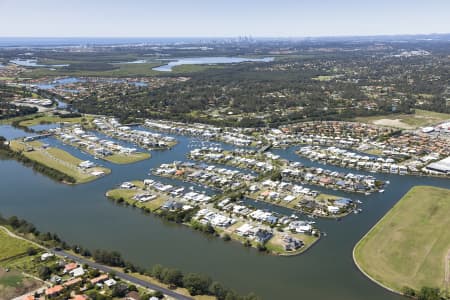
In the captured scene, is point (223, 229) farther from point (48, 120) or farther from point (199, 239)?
point (48, 120)

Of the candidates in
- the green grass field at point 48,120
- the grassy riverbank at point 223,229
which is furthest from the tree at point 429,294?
the green grass field at point 48,120

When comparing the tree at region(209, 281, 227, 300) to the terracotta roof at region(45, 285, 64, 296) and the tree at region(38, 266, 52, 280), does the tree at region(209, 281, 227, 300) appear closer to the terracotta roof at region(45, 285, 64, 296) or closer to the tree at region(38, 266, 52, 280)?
the terracotta roof at region(45, 285, 64, 296)

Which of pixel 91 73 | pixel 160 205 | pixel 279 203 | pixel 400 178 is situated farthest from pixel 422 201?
pixel 91 73

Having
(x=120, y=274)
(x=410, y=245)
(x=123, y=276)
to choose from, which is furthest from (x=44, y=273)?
(x=410, y=245)

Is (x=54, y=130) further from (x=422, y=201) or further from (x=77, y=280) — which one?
(x=422, y=201)

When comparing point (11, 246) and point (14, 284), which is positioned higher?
point (11, 246)

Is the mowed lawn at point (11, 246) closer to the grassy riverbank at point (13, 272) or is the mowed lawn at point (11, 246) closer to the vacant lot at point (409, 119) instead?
the grassy riverbank at point (13, 272)
